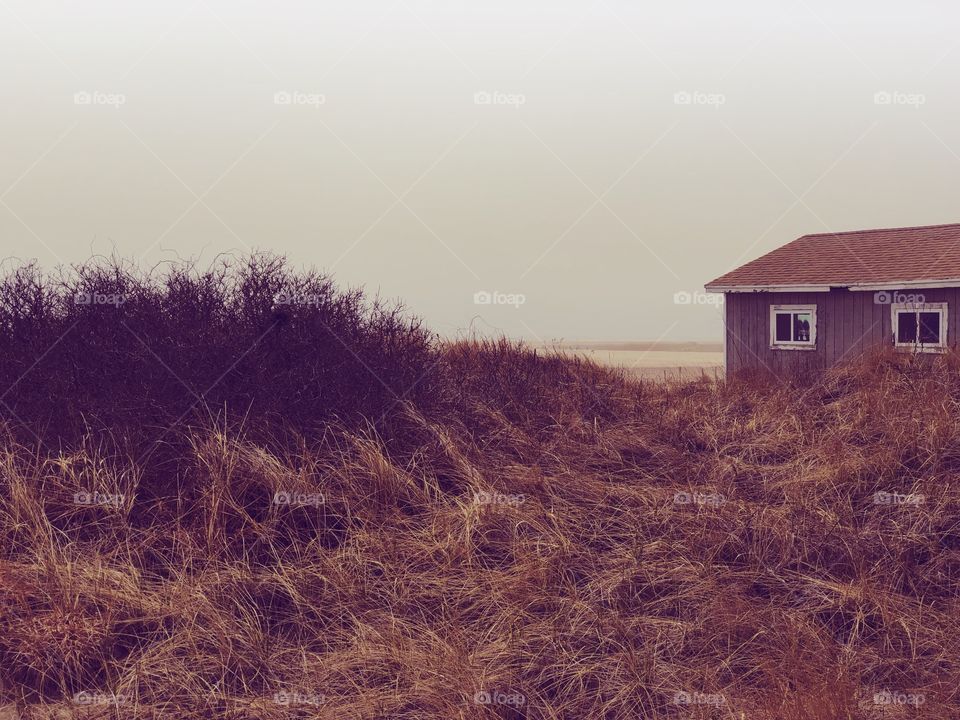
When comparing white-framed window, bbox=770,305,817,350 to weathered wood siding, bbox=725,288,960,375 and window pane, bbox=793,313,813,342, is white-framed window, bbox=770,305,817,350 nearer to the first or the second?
window pane, bbox=793,313,813,342

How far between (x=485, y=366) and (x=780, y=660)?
7.76 metres

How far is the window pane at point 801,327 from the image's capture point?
20.1 metres

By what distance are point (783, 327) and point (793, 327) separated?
24 centimetres

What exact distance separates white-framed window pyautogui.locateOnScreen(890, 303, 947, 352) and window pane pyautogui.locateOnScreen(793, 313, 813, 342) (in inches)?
77.5

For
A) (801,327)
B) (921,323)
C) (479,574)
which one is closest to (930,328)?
(921,323)

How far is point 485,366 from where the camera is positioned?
1266cm

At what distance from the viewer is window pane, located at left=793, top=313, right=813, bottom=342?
2009 centimetres

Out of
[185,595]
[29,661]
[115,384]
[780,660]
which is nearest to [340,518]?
[185,595]

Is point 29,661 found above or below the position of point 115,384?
below

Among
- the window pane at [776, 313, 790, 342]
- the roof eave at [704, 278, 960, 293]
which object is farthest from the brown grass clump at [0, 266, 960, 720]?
the window pane at [776, 313, 790, 342]

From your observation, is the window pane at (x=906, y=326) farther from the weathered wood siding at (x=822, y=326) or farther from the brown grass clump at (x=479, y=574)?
the brown grass clump at (x=479, y=574)

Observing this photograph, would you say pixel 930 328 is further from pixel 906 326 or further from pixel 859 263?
pixel 859 263

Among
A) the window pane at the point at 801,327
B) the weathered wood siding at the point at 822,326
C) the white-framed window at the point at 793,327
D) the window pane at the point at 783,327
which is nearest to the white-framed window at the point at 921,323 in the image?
the weathered wood siding at the point at 822,326

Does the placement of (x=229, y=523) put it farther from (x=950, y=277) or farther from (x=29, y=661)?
(x=950, y=277)
